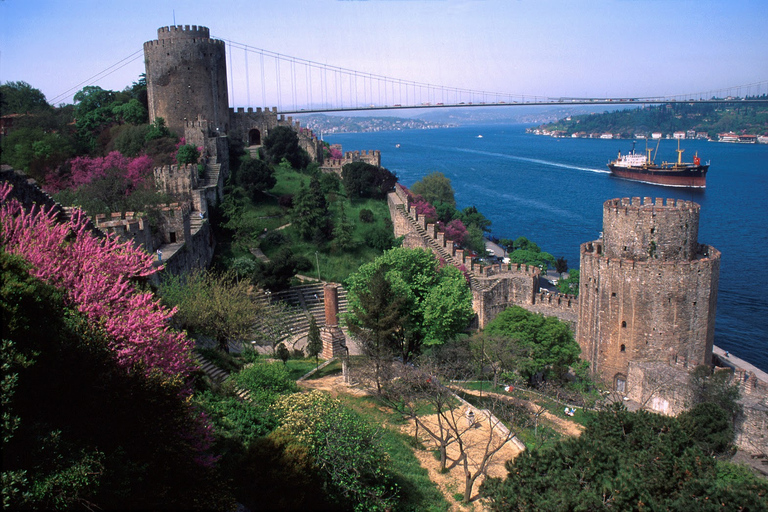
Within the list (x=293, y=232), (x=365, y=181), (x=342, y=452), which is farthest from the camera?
(x=365, y=181)

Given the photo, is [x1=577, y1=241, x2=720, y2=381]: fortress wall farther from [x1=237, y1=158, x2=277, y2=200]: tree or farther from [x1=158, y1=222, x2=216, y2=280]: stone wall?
[x1=237, y1=158, x2=277, y2=200]: tree

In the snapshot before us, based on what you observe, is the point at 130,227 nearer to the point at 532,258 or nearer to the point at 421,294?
the point at 421,294

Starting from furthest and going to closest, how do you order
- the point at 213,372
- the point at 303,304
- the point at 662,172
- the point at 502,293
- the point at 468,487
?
the point at 662,172 < the point at 502,293 < the point at 303,304 < the point at 213,372 < the point at 468,487

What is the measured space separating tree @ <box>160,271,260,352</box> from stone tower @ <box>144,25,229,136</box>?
1755 cm

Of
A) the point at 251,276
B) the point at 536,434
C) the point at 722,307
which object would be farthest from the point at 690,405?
the point at 722,307

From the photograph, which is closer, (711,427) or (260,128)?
(711,427)

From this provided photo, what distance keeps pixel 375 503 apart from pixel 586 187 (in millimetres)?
89795

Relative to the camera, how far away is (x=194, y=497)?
34.1 feet

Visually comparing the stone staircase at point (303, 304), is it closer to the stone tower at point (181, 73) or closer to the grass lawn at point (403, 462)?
the grass lawn at point (403, 462)

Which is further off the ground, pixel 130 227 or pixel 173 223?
pixel 130 227

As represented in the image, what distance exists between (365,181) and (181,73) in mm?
12244

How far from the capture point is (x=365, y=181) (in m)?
40.5

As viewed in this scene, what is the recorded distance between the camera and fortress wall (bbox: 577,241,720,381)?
984 inches

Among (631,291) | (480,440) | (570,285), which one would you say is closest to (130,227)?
(480,440)
